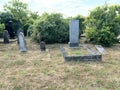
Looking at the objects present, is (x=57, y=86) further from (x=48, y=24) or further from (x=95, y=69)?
(x=48, y=24)

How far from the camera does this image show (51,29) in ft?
36.6

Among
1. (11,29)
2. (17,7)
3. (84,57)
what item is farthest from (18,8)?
(84,57)

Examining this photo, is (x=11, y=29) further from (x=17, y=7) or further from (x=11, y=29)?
(x=17, y=7)

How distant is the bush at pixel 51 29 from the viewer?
11125 millimetres

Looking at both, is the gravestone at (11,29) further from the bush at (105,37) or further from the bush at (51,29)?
the bush at (105,37)

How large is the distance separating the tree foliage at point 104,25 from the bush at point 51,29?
1358mm

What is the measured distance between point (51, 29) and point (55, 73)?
5.47m

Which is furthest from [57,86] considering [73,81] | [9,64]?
[9,64]

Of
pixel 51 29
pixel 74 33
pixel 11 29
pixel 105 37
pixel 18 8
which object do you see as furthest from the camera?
pixel 18 8

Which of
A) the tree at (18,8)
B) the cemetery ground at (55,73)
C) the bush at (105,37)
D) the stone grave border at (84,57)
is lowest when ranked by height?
the cemetery ground at (55,73)

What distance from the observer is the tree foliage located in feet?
34.3

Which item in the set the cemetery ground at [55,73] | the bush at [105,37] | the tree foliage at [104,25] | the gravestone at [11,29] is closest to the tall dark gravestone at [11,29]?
the gravestone at [11,29]

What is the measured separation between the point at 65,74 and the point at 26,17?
12.4 metres

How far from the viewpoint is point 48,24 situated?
11.1 meters
